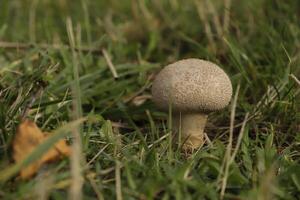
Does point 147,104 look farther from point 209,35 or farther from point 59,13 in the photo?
point 59,13

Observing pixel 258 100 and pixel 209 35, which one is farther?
pixel 209 35

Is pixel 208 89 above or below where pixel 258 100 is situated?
above

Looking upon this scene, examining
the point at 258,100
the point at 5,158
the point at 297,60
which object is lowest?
the point at 258,100

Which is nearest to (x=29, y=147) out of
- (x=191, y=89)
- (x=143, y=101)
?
(x=191, y=89)

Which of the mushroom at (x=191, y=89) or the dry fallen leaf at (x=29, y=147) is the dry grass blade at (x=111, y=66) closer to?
the mushroom at (x=191, y=89)

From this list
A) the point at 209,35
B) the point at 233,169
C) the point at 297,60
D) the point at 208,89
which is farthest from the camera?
the point at 209,35

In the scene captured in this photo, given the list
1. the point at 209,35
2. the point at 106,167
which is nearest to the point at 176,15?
the point at 209,35

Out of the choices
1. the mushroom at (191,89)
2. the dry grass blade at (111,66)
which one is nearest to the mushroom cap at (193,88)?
the mushroom at (191,89)

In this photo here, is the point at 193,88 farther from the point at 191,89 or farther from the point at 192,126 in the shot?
the point at 192,126

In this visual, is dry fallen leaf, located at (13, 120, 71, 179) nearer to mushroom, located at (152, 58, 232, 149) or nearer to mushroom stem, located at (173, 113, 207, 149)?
mushroom, located at (152, 58, 232, 149)
